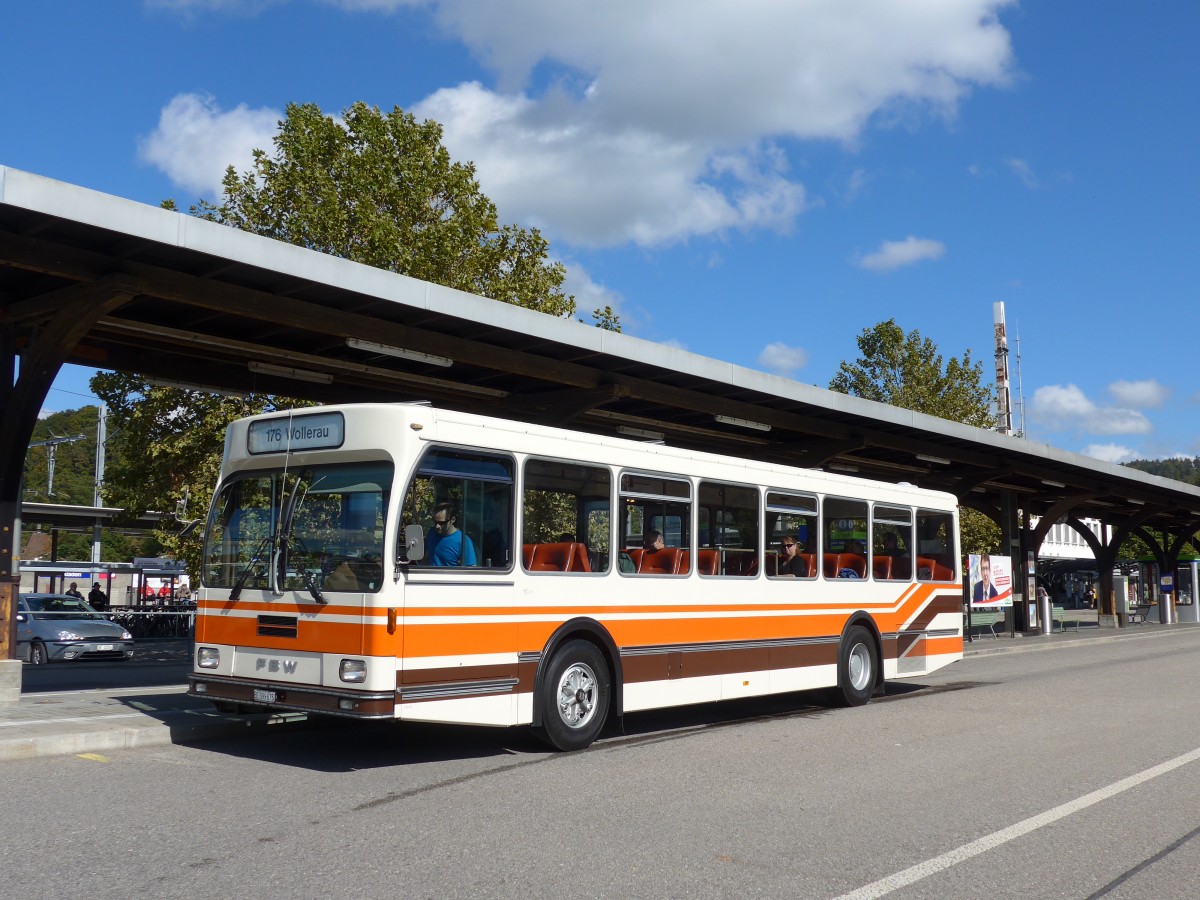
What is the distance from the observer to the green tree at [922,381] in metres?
48.9

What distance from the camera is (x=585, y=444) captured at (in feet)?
34.5

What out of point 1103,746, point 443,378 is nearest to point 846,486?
point 1103,746

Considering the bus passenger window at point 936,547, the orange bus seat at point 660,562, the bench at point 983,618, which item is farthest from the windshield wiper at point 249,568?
the bench at point 983,618

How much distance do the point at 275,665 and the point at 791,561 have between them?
6.29m

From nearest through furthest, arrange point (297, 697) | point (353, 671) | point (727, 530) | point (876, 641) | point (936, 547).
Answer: point (353, 671) → point (297, 697) → point (727, 530) → point (876, 641) → point (936, 547)

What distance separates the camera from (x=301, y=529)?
9273 millimetres

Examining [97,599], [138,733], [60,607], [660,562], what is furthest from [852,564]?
[97,599]

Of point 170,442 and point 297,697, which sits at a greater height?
point 170,442

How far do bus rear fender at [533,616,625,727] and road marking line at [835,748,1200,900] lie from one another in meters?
4.03

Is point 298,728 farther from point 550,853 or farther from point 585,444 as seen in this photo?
point 550,853

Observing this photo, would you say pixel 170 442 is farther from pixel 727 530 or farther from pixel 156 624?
pixel 727 530

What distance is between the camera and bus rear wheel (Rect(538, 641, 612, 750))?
32.0ft

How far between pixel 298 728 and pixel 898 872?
6829mm

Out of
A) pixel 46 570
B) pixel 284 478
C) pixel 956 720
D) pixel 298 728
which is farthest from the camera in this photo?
pixel 46 570
